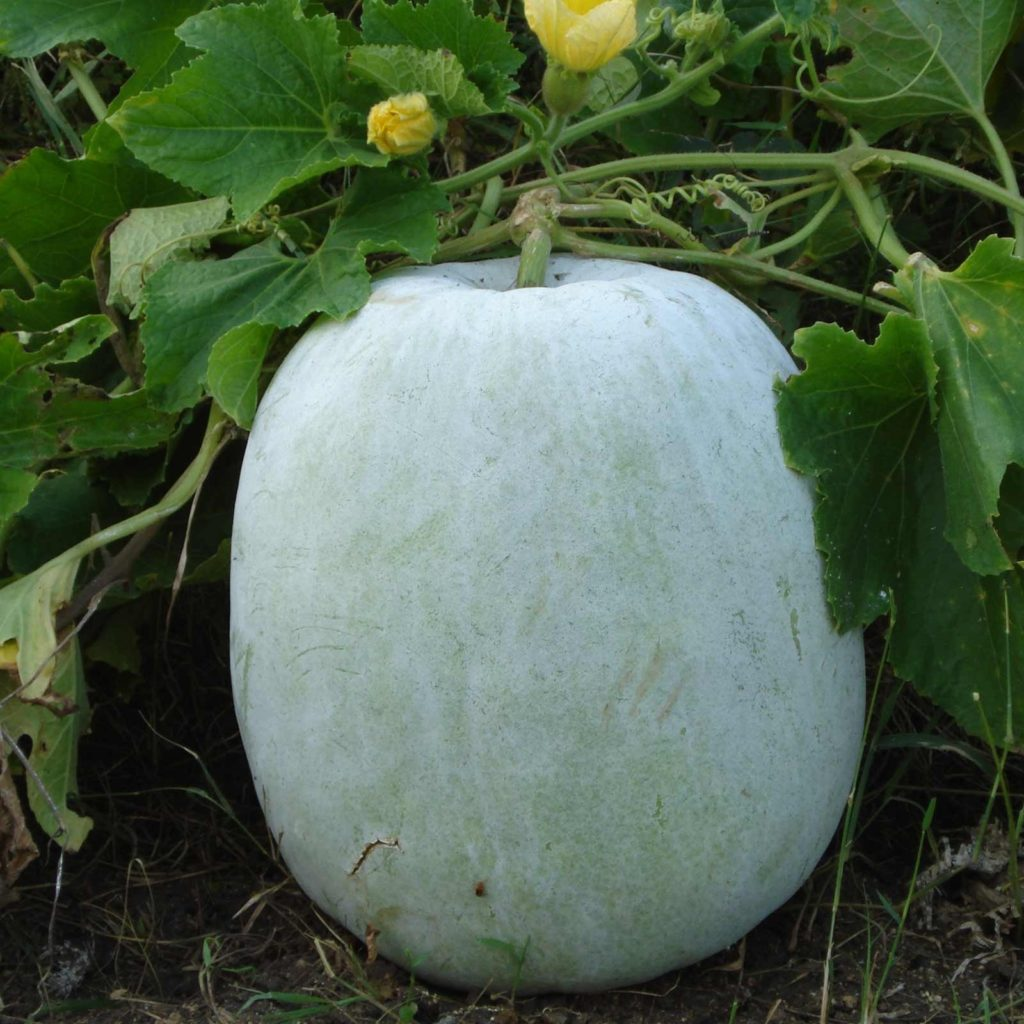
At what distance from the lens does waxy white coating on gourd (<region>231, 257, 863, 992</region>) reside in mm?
1532

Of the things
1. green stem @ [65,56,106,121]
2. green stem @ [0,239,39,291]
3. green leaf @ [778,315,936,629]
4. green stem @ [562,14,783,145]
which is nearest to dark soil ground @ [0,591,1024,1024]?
green leaf @ [778,315,936,629]

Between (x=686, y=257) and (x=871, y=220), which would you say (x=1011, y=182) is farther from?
(x=686, y=257)

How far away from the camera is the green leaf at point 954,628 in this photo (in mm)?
1732

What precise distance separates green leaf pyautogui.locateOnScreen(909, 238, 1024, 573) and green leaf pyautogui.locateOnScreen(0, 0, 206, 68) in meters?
1.12

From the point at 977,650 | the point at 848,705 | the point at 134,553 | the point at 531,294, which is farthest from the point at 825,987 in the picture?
the point at 134,553

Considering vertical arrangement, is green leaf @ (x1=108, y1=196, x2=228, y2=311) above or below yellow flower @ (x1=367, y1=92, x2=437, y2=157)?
below

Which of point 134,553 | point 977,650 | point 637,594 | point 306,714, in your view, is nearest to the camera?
point 637,594

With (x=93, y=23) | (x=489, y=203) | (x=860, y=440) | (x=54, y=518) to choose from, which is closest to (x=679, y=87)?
(x=489, y=203)

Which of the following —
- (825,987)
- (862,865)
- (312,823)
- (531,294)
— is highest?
(531,294)

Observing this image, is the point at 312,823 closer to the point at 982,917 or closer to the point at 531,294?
the point at 531,294

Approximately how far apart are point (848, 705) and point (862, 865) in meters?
0.38

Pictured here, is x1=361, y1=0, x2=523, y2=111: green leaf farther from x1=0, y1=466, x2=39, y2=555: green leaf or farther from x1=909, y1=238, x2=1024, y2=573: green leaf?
x1=0, y1=466, x2=39, y2=555: green leaf

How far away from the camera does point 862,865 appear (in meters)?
1.97

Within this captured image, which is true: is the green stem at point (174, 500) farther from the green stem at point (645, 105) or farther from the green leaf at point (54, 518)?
the green stem at point (645, 105)
